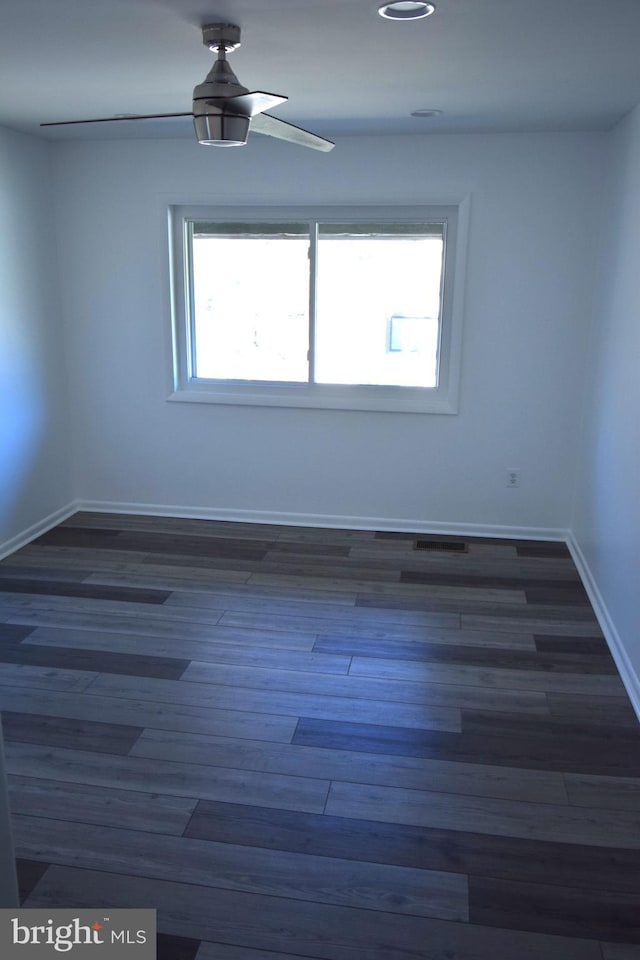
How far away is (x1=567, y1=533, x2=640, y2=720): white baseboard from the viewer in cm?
298

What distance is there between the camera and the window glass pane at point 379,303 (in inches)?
180

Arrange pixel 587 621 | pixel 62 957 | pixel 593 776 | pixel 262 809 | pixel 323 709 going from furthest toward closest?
pixel 587 621 < pixel 323 709 < pixel 593 776 < pixel 262 809 < pixel 62 957

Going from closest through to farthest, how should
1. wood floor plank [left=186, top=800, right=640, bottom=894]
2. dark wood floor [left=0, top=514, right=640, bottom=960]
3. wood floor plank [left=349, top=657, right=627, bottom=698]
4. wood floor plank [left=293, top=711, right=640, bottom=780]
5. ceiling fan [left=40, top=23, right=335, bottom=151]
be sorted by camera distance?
dark wood floor [left=0, top=514, right=640, bottom=960], wood floor plank [left=186, top=800, right=640, bottom=894], ceiling fan [left=40, top=23, right=335, bottom=151], wood floor plank [left=293, top=711, right=640, bottom=780], wood floor plank [left=349, top=657, right=627, bottom=698]

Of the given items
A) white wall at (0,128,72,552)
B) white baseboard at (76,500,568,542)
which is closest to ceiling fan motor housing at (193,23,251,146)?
white wall at (0,128,72,552)

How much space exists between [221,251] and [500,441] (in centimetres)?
209

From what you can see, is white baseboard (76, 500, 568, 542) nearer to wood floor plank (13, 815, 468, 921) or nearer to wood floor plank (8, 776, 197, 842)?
wood floor plank (8, 776, 197, 842)

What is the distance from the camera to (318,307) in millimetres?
4715

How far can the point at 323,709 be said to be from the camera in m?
2.91

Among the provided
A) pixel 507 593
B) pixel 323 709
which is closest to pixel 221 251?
pixel 507 593

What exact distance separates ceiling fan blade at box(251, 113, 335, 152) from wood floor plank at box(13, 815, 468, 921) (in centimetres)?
223

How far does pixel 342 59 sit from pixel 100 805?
103 inches

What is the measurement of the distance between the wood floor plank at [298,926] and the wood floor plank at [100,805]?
21cm

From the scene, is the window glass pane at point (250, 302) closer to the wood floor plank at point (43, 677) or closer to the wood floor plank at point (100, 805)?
the wood floor plank at point (43, 677)

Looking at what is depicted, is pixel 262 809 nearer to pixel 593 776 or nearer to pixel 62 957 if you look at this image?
pixel 62 957
